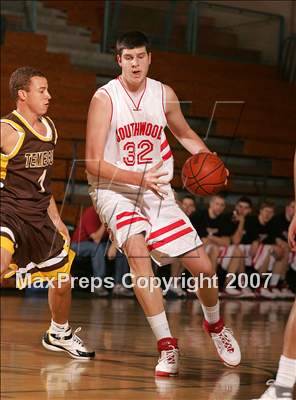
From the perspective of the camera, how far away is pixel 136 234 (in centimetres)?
500

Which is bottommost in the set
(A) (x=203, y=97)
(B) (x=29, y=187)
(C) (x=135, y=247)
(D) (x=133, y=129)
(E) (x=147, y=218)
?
(C) (x=135, y=247)

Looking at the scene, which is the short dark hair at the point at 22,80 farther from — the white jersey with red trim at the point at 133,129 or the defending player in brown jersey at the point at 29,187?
the white jersey with red trim at the point at 133,129

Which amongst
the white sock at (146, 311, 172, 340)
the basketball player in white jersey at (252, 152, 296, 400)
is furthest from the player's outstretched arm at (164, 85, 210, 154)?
the basketball player in white jersey at (252, 152, 296, 400)

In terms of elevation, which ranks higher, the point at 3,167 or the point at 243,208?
the point at 243,208

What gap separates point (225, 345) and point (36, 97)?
70.2 inches

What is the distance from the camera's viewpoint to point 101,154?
4930 mm

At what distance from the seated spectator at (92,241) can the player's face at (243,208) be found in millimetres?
1436

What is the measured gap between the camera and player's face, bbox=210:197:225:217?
9.50 metres

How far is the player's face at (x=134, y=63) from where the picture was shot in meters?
5.04

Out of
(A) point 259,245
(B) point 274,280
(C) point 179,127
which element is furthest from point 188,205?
(C) point 179,127

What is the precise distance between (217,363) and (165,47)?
6.36 m

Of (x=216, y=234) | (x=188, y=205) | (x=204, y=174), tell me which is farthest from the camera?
(x=216, y=234)

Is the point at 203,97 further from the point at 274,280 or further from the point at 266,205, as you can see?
the point at 274,280

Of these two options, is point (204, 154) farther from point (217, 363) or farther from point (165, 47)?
point (165, 47)
